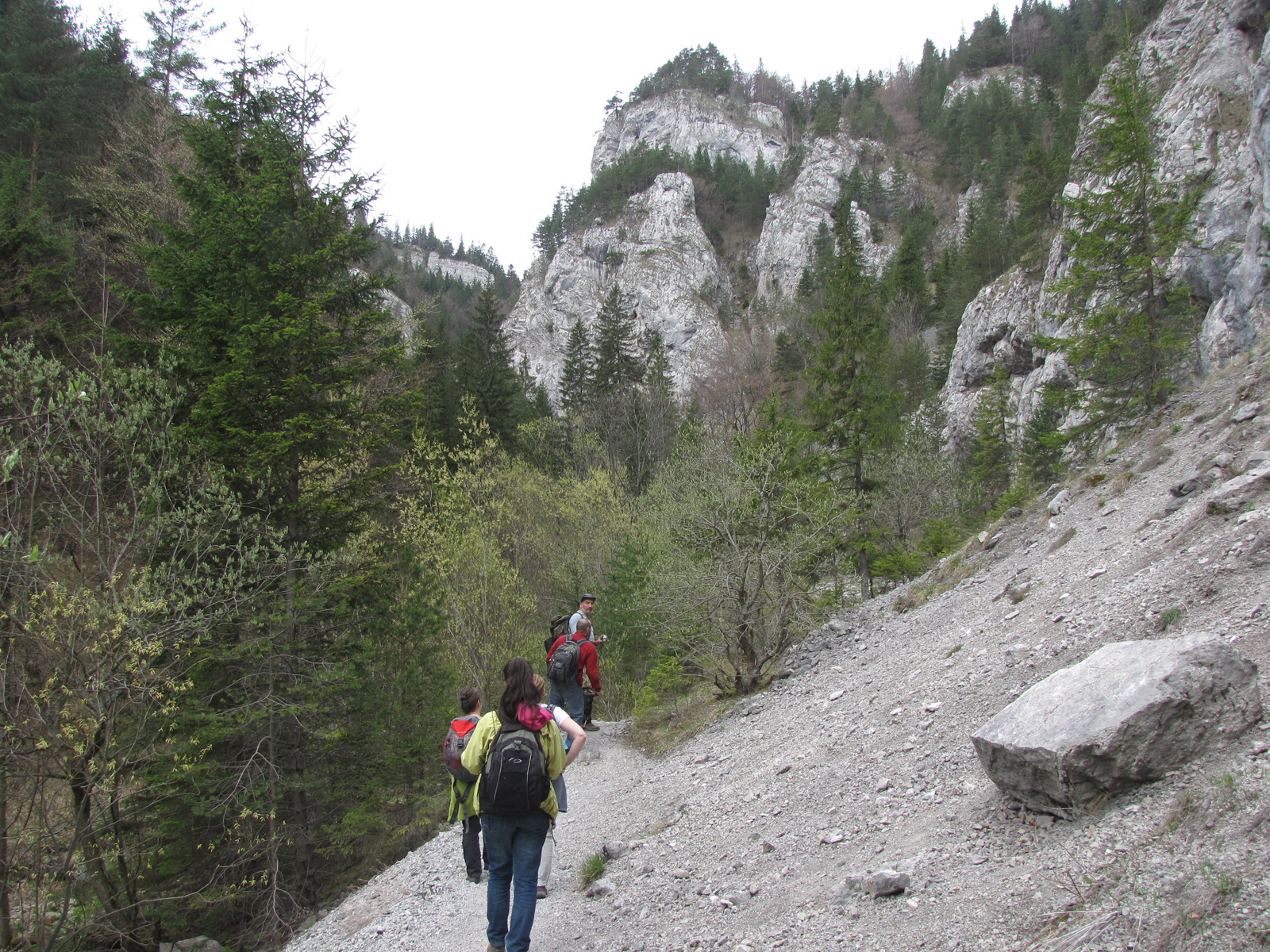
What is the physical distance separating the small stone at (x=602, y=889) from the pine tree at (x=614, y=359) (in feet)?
113

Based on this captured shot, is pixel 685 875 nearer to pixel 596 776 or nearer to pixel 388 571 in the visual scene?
pixel 596 776

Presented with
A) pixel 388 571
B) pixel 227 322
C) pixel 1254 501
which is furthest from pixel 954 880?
pixel 227 322

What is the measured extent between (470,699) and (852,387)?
1745 cm

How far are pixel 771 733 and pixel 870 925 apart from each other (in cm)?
465

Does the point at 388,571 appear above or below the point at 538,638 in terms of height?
above

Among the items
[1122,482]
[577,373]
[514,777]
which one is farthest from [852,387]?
[577,373]

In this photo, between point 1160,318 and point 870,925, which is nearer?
point 870,925

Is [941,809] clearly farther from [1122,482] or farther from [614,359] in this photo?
[614,359]

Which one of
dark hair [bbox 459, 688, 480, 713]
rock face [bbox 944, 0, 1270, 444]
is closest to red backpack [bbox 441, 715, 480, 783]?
dark hair [bbox 459, 688, 480, 713]

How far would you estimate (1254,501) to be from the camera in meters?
6.43

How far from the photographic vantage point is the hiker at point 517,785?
3.84m

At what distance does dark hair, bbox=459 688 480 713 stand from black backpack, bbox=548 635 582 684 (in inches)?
106

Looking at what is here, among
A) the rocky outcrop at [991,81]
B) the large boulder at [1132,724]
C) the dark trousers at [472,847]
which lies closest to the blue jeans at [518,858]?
the dark trousers at [472,847]

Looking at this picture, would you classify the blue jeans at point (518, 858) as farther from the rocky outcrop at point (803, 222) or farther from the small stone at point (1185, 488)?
the rocky outcrop at point (803, 222)
